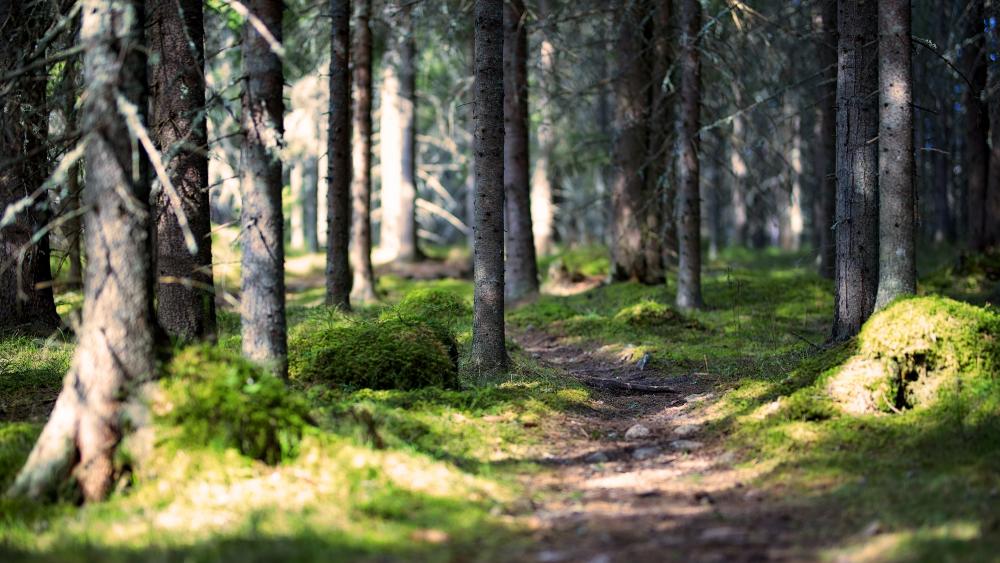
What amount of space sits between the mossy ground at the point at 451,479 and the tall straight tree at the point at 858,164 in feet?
4.80

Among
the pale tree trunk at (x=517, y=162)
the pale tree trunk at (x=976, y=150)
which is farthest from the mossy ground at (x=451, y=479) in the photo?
the pale tree trunk at (x=976, y=150)

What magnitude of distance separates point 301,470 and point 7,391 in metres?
4.53

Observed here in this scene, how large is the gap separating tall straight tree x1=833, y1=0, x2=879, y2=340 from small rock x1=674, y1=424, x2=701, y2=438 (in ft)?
9.85

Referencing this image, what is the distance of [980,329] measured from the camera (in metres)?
7.54

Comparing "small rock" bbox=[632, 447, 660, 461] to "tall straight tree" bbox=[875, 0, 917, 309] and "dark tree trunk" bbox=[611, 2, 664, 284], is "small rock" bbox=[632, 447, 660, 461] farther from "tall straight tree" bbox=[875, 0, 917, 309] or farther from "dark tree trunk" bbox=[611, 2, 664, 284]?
"dark tree trunk" bbox=[611, 2, 664, 284]

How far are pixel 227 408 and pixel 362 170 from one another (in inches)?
540

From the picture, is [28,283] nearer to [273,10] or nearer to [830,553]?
[273,10]

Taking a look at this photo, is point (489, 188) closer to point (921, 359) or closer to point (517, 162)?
point (921, 359)

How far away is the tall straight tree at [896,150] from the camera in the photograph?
9.07 metres

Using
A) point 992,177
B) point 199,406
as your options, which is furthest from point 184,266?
point 992,177

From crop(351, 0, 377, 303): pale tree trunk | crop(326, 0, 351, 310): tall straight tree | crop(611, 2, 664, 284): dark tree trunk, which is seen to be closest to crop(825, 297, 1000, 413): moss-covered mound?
crop(326, 0, 351, 310): tall straight tree

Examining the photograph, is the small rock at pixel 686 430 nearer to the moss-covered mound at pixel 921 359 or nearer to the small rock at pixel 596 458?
the small rock at pixel 596 458

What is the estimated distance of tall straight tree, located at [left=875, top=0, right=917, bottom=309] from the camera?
29.8ft

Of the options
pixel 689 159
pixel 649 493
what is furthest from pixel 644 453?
pixel 689 159
